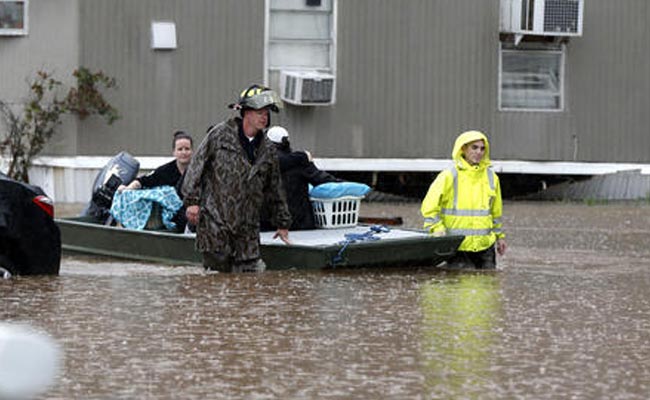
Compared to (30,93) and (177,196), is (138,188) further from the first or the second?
(30,93)

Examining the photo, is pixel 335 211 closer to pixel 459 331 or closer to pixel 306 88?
pixel 459 331

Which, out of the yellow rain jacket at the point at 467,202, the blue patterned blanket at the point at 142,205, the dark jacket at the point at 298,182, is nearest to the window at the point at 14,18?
the blue patterned blanket at the point at 142,205

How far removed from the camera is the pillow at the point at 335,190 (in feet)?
49.4

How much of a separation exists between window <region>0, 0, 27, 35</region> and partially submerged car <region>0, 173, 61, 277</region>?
13.3m

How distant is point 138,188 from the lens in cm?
1602

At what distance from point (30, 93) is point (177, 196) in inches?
407

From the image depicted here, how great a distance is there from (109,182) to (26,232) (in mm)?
4529

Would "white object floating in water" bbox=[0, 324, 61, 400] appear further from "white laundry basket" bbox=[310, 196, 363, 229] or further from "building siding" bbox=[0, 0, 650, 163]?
"building siding" bbox=[0, 0, 650, 163]

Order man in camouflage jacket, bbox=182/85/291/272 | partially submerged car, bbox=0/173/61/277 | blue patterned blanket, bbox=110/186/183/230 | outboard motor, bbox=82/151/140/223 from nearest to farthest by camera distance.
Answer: partially submerged car, bbox=0/173/61/277 < man in camouflage jacket, bbox=182/85/291/272 < blue patterned blanket, bbox=110/186/183/230 < outboard motor, bbox=82/151/140/223

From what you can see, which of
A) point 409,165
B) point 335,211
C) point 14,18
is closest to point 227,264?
point 335,211

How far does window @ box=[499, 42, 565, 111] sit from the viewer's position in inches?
1065

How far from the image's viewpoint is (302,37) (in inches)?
1027

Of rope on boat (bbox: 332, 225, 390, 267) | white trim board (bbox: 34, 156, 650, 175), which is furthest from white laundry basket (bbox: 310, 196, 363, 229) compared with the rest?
white trim board (bbox: 34, 156, 650, 175)

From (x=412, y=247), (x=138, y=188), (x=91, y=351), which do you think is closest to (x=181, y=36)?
(x=138, y=188)
